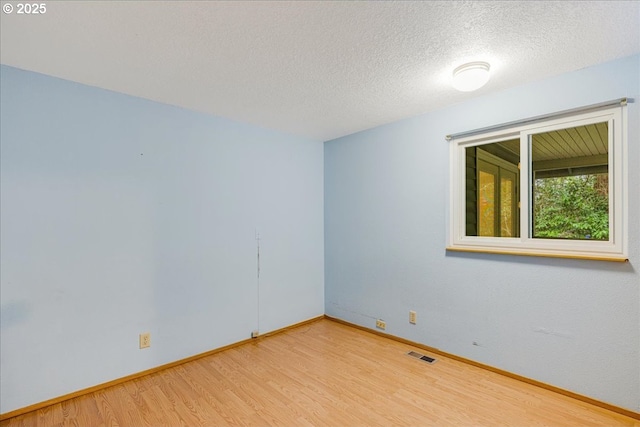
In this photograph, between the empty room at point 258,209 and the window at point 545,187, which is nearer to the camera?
the empty room at point 258,209

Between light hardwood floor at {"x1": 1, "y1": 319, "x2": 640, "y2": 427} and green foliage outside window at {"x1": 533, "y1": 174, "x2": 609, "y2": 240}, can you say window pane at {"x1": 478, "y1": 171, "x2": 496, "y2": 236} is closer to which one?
green foliage outside window at {"x1": 533, "y1": 174, "x2": 609, "y2": 240}

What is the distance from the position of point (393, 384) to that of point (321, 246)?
6.42 ft

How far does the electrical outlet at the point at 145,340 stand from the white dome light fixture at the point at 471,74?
315 centimetres

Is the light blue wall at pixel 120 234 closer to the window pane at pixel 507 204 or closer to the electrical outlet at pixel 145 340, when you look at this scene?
the electrical outlet at pixel 145 340

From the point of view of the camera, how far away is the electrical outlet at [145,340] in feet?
8.07

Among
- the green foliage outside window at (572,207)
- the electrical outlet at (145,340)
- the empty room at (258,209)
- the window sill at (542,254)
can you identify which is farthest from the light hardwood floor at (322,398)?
the green foliage outside window at (572,207)

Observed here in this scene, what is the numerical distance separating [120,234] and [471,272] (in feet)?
9.85

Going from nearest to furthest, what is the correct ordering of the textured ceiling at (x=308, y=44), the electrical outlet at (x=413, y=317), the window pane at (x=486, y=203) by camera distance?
1. the textured ceiling at (x=308, y=44)
2. the window pane at (x=486, y=203)
3. the electrical outlet at (x=413, y=317)

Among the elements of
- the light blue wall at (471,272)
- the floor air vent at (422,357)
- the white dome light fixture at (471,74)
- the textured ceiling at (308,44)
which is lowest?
the floor air vent at (422,357)

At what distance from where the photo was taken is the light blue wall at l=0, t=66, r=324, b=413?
78.8 inches

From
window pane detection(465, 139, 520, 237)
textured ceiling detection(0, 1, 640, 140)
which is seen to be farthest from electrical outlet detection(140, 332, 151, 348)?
window pane detection(465, 139, 520, 237)

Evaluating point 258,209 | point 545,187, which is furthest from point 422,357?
point 258,209

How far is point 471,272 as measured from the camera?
2.62 metres

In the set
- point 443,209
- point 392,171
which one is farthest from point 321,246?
point 443,209
